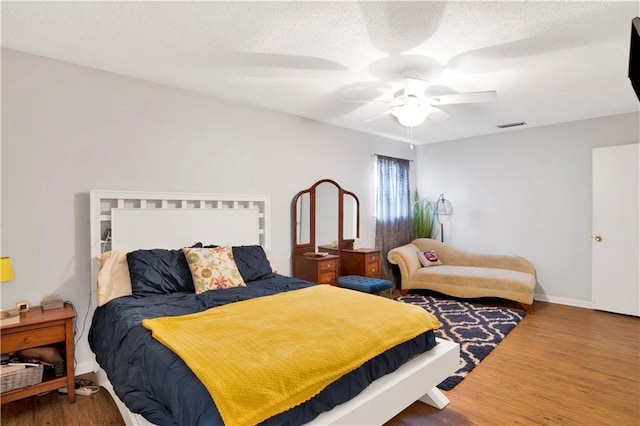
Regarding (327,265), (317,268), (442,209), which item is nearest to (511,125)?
(442,209)

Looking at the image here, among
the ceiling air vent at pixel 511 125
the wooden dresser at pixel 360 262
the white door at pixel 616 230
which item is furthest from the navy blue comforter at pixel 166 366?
the ceiling air vent at pixel 511 125

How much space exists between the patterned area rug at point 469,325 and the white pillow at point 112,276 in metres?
2.51

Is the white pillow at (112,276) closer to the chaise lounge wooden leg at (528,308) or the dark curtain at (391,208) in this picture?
the dark curtain at (391,208)

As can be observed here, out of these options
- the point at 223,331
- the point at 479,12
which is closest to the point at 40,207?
the point at 223,331

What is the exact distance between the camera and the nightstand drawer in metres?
2.15

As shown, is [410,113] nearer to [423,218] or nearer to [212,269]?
[212,269]

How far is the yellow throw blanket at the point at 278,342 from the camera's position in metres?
1.34

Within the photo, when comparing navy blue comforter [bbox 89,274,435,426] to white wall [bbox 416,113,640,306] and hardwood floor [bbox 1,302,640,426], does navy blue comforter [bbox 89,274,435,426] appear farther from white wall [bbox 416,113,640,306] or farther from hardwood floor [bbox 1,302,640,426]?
white wall [bbox 416,113,640,306]

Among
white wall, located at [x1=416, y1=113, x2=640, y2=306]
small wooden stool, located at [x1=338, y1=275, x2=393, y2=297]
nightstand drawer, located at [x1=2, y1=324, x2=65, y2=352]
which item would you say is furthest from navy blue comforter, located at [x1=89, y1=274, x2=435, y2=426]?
white wall, located at [x1=416, y1=113, x2=640, y2=306]

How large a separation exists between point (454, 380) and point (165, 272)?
2402 millimetres

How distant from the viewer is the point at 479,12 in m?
2.02

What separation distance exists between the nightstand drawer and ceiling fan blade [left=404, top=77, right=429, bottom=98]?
121 inches

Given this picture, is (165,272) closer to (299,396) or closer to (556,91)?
(299,396)

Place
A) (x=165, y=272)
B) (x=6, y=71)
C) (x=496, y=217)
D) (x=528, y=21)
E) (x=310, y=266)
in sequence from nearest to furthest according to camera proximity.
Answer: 1. (x=528, y=21)
2. (x=6, y=71)
3. (x=165, y=272)
4. (x=310, y=266)
5. (x=496, y=217)
